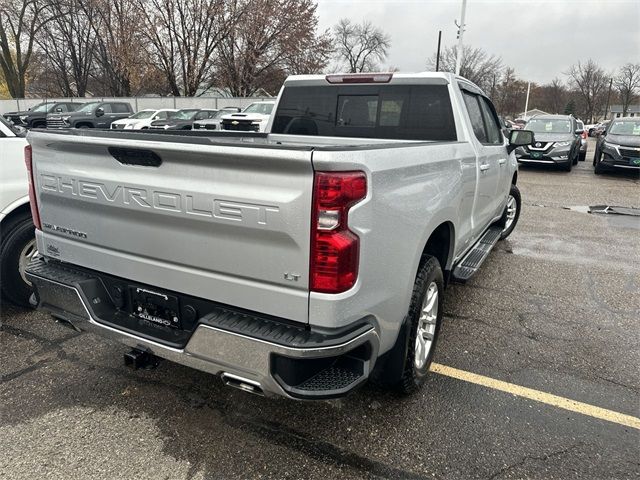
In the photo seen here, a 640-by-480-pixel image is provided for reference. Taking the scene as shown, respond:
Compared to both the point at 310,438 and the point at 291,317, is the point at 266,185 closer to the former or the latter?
the point at 291,317

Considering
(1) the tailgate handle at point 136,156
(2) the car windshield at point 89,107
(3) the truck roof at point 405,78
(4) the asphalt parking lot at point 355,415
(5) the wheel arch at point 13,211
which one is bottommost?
(4) the asphalt parking lot at point 355,415

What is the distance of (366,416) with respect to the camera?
2.74 m

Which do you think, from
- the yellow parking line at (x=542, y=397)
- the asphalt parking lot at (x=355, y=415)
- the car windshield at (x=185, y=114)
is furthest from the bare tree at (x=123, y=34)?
the yellow parking line at (x=542, y=397)

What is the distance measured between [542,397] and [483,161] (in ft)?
6.26

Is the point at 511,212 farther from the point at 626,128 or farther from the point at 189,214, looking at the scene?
the point at 626,128

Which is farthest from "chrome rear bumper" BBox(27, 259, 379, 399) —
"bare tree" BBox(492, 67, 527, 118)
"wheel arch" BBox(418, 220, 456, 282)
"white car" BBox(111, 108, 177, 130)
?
"bare tree" BBox(492, 67, 527, 118)

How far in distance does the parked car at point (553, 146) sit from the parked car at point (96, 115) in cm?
1722

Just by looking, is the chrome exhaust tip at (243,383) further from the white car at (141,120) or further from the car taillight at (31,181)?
the white car at (141,120)

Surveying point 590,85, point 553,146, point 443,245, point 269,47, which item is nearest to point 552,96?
point 590,85

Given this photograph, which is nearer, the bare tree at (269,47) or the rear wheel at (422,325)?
the rear wheel at (422,325)

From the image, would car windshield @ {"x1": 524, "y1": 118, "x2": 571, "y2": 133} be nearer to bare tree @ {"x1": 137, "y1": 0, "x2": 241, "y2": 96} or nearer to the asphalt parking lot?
the asphalt parking lot

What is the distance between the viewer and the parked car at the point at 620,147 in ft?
44.0

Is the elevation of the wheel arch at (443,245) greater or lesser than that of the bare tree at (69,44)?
lesser

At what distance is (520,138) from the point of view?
515 centimetres
